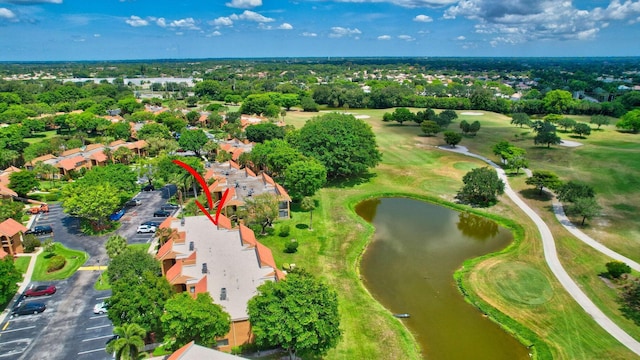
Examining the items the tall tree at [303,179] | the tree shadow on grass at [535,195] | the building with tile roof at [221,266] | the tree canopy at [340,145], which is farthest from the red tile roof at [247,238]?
the tree shadow on grass at [535,195]

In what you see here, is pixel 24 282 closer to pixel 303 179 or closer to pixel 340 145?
pixel 303 179

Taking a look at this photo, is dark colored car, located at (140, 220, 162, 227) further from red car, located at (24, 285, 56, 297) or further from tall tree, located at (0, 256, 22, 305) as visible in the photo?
tall tree, located at (0, 256, 22, 305)

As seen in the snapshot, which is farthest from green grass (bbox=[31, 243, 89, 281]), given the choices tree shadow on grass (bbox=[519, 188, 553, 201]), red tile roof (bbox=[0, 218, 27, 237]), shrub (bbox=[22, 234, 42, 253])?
tree shadow on grass (bbox=[519, 188, 553, 201])

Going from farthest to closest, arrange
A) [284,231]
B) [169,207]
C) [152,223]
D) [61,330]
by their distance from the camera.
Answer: [169,207] → [152,223] → [284,231] → [61,330]

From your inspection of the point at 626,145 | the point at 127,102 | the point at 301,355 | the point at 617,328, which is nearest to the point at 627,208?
the point at 617,328

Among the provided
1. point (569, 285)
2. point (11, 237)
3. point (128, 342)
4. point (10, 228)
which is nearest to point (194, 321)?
point (128, 342)

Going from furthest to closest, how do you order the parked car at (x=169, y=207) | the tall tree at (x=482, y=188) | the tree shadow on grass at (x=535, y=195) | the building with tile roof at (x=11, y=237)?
1. the tree shadow on grass at (x=535, y=195)
2. the tall tree at (x=482, y=188)
3. the parked car at (x=169, y=207)
4. the building with tile roof at (x=11, y=237)

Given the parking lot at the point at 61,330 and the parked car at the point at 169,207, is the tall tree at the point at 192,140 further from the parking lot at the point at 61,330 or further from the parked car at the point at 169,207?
the parking lot at the point at 61,330

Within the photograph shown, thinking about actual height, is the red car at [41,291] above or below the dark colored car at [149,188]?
below
